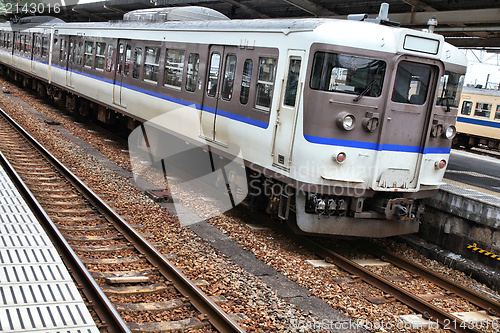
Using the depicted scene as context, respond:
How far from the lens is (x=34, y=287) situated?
521 cm

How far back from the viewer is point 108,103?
14.7 m

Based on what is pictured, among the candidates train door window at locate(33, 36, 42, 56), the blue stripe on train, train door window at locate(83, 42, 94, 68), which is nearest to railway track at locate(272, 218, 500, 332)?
the blue stripe on train

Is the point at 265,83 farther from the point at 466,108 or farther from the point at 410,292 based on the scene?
the point at 466,108

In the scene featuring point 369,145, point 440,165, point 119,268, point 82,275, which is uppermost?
point 369,145

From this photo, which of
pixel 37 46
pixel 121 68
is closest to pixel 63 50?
→ pixel 37 46

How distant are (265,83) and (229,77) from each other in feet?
3.90

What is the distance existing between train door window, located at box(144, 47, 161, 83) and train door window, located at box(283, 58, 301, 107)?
5067 mm

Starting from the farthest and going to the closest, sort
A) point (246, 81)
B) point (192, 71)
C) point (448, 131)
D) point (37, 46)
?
point (37, 46)
point (192, 71)
point (246, 81)
point (448, 131)

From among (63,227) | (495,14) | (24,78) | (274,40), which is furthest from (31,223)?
(24,78)

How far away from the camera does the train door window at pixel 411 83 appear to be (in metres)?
7.39

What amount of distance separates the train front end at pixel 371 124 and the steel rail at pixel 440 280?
419mm

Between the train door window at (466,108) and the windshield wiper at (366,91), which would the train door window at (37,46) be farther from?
the train door window at (466,108)

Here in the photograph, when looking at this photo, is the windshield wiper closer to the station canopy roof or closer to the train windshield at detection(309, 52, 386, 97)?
the train windshield at detection(309, 52, 386, 97)

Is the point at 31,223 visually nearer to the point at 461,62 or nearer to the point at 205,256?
the point at 205,256
